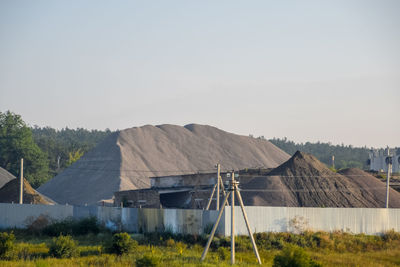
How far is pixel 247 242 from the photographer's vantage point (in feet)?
89.4

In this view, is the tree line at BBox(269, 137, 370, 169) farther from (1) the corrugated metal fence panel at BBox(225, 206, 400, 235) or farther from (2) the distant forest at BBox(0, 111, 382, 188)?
(1) the corrugated metal fence panel at BBox(225, 206, 400, 235)

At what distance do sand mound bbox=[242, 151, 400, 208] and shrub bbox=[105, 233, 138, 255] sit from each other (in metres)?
16.0

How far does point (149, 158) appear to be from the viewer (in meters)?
76.3

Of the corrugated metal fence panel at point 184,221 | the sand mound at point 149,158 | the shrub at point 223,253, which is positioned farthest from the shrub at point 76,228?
the sand mound at point 149,158

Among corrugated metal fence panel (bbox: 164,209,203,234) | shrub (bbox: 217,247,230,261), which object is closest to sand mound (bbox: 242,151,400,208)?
corrugated metal fence panel (bbox: 164,209,203,234)

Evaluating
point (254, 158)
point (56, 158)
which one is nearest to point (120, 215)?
point (254, 158)

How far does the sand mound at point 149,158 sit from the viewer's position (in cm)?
6648

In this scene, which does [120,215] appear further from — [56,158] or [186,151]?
[56,158]

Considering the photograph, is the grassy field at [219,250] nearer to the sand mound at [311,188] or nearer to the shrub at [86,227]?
the shrub at [86,227]

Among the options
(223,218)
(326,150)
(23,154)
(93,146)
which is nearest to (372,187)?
(223,218)

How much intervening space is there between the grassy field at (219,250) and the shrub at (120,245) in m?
0.33

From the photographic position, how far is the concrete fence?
28.7 m

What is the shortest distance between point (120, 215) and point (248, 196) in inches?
481

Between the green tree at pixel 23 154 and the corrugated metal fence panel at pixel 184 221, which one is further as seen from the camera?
the green tree at pixel 23 154
